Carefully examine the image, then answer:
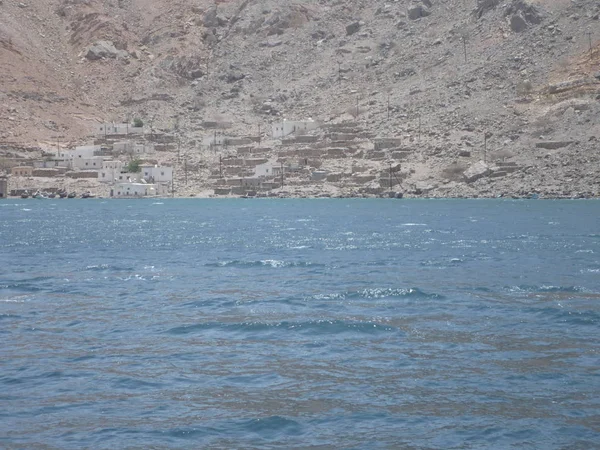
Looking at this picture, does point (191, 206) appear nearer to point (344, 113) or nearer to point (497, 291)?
point (344, 113)

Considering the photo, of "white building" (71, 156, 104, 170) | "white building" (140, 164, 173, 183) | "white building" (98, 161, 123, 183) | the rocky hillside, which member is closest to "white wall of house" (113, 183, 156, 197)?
"white building" (140, 164, 173, 183)

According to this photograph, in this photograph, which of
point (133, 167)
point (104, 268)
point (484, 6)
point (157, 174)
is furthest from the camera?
point (484, 6)

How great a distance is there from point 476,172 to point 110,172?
3725cm

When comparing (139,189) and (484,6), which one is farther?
(484,6)

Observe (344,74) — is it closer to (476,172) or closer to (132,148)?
(132,148)

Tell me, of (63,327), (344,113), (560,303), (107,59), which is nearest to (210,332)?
(63,327)

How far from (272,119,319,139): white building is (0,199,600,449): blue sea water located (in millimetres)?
63103

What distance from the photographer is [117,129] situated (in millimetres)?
109375

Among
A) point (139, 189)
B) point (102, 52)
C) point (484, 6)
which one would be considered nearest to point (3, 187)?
point (139, 189)

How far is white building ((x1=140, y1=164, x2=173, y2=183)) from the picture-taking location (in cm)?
9544

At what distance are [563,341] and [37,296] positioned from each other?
13155mm

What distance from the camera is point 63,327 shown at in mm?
19719

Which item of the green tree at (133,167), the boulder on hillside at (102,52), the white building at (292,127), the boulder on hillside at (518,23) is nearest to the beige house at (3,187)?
the green tree at (133,167)

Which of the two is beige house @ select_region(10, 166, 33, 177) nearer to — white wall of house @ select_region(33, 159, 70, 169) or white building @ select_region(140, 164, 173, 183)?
white wall of house @ select_region(33, 159, 70, 169)
